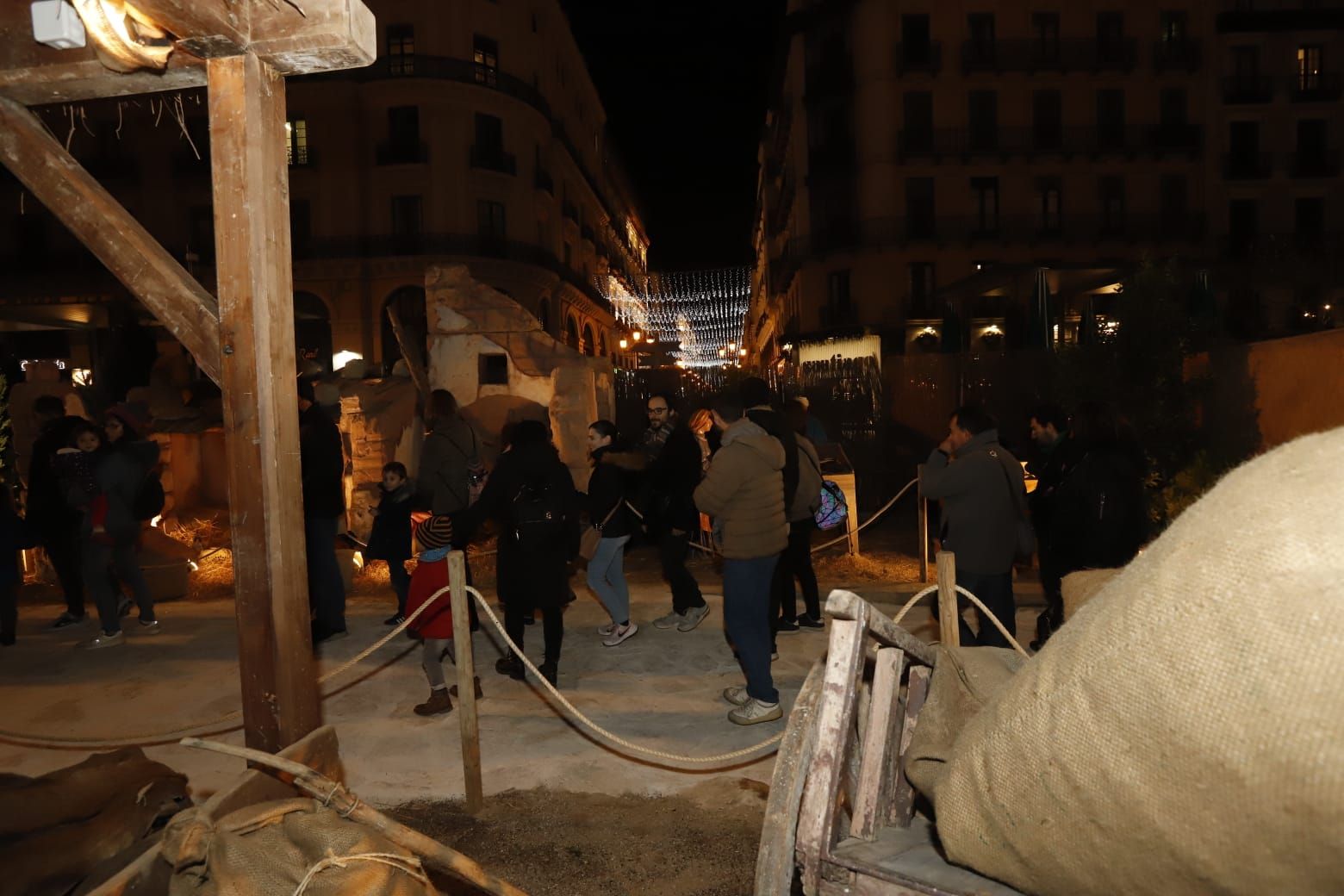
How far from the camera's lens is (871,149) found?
2844 cm

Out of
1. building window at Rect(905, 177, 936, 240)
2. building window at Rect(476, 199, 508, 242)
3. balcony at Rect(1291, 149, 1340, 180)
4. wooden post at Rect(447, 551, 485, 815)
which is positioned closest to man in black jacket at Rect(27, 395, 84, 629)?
wooden post at Rect(447, 551, 485, 815)

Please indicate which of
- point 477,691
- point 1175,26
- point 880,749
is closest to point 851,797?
point 880,749

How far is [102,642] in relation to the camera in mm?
6367

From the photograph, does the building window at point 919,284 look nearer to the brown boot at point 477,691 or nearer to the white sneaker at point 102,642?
the brown boot at point 477,691

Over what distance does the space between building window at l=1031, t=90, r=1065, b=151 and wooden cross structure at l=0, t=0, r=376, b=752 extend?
3013 centimetres

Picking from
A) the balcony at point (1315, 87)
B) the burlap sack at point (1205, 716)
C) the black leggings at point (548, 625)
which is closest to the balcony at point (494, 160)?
the black leggings at point (548, 625)

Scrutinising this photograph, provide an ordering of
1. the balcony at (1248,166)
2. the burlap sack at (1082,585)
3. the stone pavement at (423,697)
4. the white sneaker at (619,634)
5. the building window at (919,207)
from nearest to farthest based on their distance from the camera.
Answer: the burlap sack at (1082,585)
the stone pavement at (423,697)
the white sneaker at (619,634)
the building window at (919,207)
the balcony at (1248,166)

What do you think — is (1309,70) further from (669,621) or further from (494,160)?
(669,621)

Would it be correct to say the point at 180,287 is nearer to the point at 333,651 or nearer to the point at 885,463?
the point at 333,651

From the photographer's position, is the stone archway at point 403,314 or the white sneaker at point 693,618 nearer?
the white sneaker at point 693,618

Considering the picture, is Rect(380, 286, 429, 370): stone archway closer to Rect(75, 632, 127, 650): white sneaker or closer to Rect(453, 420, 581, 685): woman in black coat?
Rect(75, 632, 127, 650): white sneaker

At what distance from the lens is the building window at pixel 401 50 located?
88.3 ft

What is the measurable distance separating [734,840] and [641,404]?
9.76 m

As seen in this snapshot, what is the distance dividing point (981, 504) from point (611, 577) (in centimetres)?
278
